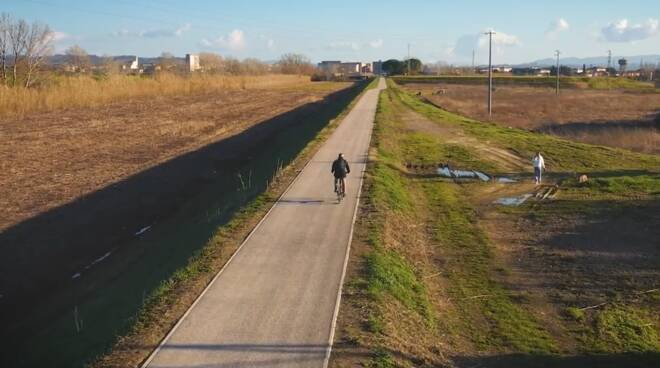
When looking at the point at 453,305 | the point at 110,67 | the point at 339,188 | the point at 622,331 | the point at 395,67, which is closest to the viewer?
the point at 622,331

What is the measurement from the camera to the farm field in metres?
12.0

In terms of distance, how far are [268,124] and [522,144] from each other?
782 inches

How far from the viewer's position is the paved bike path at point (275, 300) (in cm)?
871

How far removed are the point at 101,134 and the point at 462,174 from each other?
21301 mm

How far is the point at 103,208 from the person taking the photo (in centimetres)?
2038

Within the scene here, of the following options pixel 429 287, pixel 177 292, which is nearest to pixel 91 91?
pixel 429 287

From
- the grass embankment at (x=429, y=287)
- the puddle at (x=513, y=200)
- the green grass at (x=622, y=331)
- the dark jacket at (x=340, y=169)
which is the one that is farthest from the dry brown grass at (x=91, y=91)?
the green grass at (x=622, y=331)

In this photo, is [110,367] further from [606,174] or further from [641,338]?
[606,174]

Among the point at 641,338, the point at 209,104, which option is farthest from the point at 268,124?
the point at 641,338

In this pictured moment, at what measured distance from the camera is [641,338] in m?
11.1

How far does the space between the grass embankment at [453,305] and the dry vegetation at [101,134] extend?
10871 millimetres

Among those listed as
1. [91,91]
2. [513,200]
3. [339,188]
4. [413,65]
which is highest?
[413,65]

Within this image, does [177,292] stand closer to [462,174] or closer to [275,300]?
[275,300]

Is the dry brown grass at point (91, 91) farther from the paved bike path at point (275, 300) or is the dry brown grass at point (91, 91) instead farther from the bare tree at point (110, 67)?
the paved bike path at point (275, 300)
